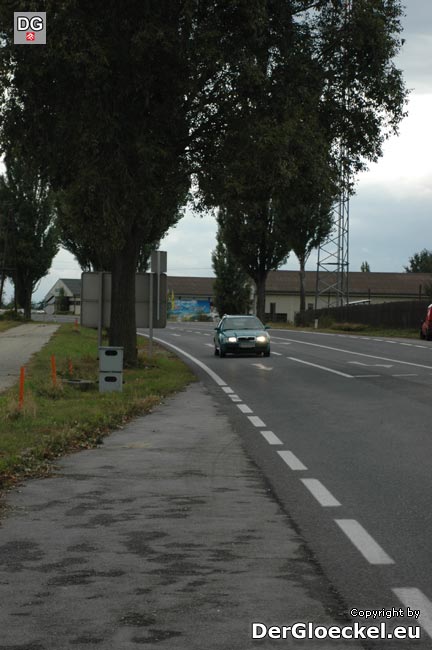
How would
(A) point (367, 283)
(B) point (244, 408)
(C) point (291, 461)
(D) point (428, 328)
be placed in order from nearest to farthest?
(C) point (291, 461), (B) point (244, 408), (D) point (428, 328), (A) point (367, 283)

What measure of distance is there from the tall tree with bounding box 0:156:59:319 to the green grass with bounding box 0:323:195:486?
164ft

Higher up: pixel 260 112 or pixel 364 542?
pixel 260 112

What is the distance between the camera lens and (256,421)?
14625 millimetres

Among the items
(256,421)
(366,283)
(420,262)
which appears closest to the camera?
(256,421)

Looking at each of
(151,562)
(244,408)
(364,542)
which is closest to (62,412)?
(244,408)

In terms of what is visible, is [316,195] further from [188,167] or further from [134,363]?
[134,363]

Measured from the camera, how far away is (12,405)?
14.2 meters

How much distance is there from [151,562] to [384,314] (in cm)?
5479

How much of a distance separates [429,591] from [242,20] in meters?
18.9

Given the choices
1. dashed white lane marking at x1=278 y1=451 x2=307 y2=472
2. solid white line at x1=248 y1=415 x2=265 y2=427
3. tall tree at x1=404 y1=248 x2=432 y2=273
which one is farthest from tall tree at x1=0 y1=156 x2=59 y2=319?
tall tree at x1=404 y1=248 x2=432 y2=273

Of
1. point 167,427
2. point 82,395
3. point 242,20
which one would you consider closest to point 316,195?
point 242,20

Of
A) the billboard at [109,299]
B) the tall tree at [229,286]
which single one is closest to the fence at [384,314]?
the billboard at [109,299]

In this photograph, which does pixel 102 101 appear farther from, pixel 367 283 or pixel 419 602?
pixel 367 283

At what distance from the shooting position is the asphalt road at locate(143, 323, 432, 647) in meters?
5.76
